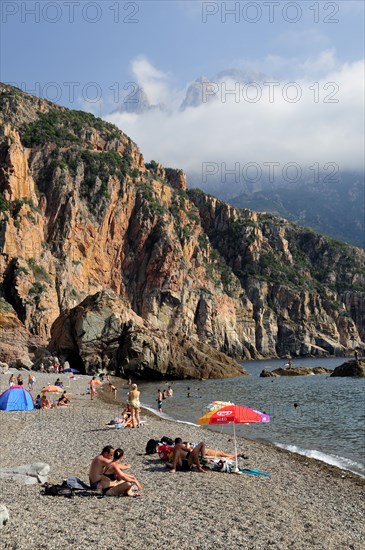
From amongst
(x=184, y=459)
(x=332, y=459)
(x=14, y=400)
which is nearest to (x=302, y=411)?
(x=332, y=459)

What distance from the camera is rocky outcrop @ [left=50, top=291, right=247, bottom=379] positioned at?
218ft

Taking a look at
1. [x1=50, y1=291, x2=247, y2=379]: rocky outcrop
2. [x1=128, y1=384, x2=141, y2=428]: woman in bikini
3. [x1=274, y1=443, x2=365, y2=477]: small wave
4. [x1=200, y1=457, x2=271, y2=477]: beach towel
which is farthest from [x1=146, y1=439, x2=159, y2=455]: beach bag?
[x1=50, y1=291, x2=247, y2=379]: rocky outcrop

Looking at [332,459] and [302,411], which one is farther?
[302,411]

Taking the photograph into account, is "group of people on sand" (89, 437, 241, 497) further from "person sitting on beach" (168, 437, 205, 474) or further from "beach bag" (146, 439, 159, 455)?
"beach bag" (146, 439, 159, 455)

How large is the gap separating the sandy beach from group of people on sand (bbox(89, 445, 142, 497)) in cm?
34

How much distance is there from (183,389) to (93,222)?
229 ft

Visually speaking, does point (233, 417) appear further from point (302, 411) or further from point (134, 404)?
point (302, 411)

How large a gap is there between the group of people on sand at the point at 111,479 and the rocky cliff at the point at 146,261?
175ft

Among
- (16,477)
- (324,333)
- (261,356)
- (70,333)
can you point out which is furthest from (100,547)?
(324,333)

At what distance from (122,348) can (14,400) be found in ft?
124

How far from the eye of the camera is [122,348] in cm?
6769

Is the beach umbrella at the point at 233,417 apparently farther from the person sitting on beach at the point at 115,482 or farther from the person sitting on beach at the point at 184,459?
the person sitting on beach at the point at 115,482

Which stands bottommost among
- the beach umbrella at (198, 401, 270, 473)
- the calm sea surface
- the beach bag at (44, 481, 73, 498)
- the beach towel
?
the calm sea surface

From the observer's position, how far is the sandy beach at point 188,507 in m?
9.04
